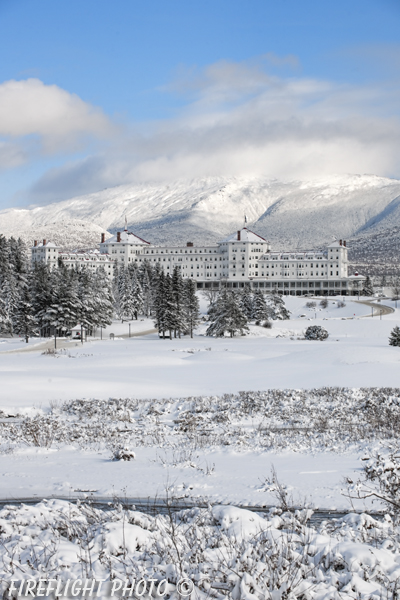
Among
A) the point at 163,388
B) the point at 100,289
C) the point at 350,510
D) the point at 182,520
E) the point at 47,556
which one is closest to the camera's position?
the point at 47,556

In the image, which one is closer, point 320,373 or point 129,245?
point 320,373

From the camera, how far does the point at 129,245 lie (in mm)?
191750

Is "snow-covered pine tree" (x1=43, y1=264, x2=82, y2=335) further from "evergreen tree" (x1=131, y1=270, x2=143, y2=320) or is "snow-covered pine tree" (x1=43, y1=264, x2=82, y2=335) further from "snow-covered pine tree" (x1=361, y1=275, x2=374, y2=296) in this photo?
"snow-covered pine tree" (x1=361, y1=275, x2=374, y2=296)

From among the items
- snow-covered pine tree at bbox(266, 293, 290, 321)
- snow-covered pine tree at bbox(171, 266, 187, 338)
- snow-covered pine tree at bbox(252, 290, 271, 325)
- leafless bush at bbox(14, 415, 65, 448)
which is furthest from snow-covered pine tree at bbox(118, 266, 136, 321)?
leafless bush at bbox(14, 415, 65, 448)

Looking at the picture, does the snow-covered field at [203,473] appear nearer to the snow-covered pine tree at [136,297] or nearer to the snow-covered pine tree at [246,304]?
the snow-covered pine tree at [246,304]

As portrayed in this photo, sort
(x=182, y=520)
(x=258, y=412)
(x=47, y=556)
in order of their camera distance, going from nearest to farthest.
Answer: (x=47, y=556)
(x=182, y=520)
(x=258, y=412)

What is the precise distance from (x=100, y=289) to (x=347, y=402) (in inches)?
3015

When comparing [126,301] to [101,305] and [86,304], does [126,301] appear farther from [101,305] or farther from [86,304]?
[86,304]

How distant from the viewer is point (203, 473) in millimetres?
11492

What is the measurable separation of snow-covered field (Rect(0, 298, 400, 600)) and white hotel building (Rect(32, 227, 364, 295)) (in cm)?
14805

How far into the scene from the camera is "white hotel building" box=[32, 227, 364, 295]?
584 ft

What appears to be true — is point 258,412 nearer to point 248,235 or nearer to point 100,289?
point 100,289

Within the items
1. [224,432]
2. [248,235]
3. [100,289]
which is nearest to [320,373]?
[224,432]
